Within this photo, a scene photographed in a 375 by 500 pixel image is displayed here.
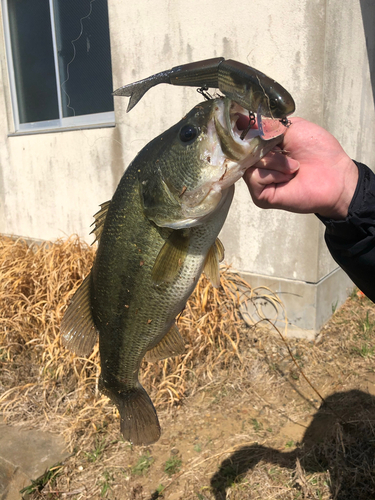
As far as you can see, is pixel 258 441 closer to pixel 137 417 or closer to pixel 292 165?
pixel 137 417

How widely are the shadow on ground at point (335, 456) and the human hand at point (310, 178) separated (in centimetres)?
194

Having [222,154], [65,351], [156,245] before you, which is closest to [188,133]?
[222,154]

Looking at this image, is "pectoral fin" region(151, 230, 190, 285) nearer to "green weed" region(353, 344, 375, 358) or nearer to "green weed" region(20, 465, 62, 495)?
"green weed" region(20, 465, 62, 495)

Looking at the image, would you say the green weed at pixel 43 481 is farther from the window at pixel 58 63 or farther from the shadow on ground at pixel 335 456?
the window at pixel 58 63

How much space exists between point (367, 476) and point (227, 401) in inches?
52.5

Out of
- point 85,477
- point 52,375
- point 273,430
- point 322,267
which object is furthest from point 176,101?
point 85,477

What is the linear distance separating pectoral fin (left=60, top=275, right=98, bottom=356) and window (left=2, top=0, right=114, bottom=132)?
4.19 metres

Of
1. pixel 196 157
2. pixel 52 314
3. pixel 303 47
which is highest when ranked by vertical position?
pixel 303 47

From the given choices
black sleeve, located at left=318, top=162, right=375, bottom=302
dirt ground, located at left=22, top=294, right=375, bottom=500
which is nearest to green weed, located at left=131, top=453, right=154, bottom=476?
dirt ground, located at left=22, top=294, right=375, bottom=500

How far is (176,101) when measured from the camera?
4.56m

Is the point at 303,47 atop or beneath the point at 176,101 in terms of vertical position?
atop

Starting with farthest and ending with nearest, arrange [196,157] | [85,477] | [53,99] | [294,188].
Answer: [53,99]
[85,477]
[294,188]
[196,157]

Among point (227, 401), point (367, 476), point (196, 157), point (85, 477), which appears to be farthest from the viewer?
point (227, 401)

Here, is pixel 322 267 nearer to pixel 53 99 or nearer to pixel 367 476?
pixel 367 476
